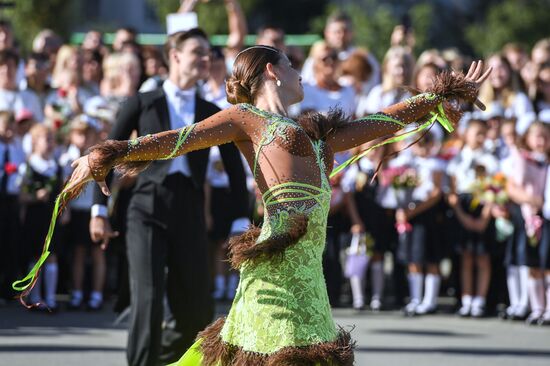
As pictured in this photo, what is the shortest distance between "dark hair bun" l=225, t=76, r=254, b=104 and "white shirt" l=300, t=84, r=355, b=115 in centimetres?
645

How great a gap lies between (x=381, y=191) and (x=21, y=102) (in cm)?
391

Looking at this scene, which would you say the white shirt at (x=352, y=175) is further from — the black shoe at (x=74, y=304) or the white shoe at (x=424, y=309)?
the black shoe at (x=74, y=304)

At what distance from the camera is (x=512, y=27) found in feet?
140

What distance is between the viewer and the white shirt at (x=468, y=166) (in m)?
11.6

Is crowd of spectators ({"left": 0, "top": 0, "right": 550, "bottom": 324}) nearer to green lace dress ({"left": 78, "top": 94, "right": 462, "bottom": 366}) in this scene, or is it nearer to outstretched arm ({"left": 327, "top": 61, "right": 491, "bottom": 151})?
outstretched arm ({"left": 327, "top": 61, "right": 491, "bottom": 151})

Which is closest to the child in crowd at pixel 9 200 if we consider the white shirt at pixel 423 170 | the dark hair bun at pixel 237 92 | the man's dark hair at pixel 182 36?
the white shirt at pixel 423 170

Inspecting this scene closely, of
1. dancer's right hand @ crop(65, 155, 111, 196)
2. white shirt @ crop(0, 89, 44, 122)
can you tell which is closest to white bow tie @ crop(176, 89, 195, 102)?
dancer's right hand @ crop(65, 155, 111, 196)

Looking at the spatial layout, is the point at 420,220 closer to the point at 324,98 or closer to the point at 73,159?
the point at 324,98

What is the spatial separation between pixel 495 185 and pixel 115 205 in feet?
16.0

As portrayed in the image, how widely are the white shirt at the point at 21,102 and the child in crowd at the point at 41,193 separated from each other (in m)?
0.93

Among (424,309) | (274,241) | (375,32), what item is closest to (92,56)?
(424,309)

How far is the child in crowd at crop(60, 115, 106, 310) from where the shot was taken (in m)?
11.3

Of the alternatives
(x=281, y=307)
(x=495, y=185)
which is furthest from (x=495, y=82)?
(x=281, y=307)

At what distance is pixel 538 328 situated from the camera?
10.6 m
